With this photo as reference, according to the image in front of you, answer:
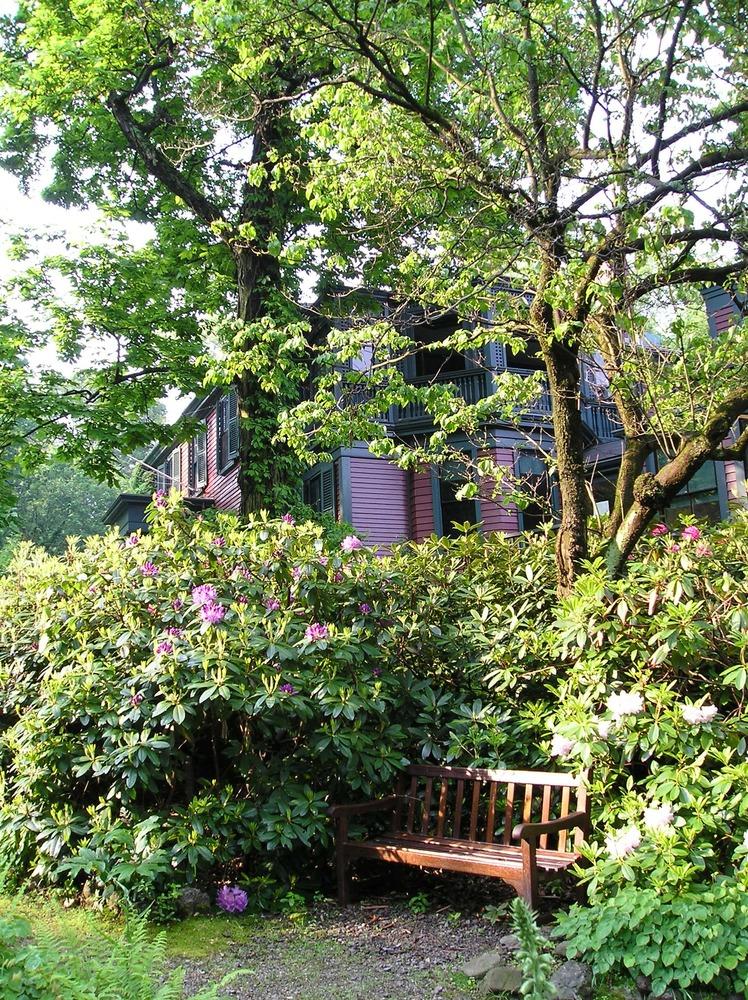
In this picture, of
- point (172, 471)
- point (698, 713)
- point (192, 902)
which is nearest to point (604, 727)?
point (698, 713)

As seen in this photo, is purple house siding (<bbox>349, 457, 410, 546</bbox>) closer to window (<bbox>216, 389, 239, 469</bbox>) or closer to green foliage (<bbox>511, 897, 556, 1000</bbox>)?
window (<bbox>216, 389, 239, 469</bbox>)

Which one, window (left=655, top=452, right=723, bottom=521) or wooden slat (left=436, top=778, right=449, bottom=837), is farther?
window (left=655, top=452, right=723, bottom=521)

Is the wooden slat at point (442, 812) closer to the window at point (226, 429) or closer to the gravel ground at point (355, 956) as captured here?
the gravel ground at point (355, 956)

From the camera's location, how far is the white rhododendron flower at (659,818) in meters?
3.90

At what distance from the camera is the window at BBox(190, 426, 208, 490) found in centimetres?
2823

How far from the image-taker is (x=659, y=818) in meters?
3.89

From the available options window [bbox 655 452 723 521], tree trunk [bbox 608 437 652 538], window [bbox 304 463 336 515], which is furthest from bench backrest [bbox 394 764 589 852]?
window [bbox 304 463 336 515]

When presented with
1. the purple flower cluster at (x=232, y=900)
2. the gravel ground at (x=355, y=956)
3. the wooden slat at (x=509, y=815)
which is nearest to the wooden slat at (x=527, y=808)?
the wooden slat at (x=509, y=815)

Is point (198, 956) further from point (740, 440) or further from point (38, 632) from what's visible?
point (740, 440)

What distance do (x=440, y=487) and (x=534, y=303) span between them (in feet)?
45.8

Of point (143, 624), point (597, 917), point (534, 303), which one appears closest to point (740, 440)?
point (534, 303)

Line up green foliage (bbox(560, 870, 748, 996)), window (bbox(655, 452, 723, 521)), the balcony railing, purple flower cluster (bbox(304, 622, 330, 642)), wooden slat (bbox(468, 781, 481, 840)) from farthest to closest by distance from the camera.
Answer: the balcony railing → window (bbox(655, 452, 723, 521)) → purple flower cluster (bbox(304, 622, 330, 642)) → wooden slat (bbox(468, 781, 481, 840)) → green foliage (bbox(560, 870, 748, 996))

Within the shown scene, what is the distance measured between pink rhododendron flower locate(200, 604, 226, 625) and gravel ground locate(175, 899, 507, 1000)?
1789 mm

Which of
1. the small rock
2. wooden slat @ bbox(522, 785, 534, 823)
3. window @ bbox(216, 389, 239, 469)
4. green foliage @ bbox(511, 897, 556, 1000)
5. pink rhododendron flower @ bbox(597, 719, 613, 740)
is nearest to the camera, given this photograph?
green foliage @ bbox(511, 897, 556, 1000)
